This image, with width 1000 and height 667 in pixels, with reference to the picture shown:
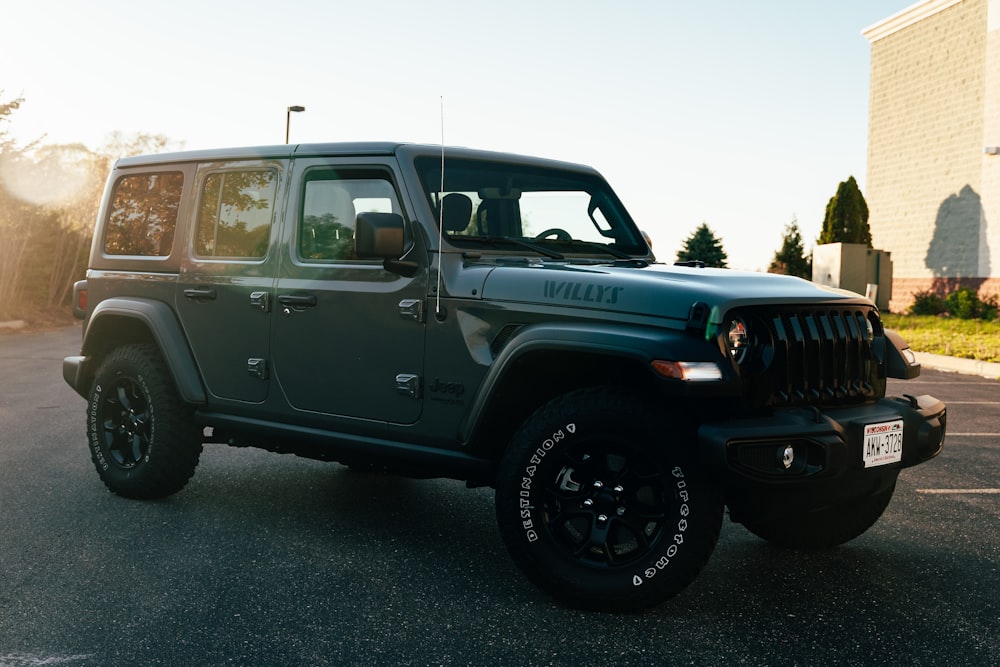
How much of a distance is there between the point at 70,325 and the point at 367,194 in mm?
19833

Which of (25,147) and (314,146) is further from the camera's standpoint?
(25,147)

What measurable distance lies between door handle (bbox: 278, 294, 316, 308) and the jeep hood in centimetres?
107

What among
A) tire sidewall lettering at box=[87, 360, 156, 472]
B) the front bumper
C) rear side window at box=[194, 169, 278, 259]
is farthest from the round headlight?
tire sidewall lettering at box=[87, 360, 156, 472]

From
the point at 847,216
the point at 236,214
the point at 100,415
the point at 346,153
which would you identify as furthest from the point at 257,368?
the point at 847,216

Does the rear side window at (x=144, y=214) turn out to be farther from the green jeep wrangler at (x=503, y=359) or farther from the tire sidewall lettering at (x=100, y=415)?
the tire sidewall lettering at (x=100, y=415)

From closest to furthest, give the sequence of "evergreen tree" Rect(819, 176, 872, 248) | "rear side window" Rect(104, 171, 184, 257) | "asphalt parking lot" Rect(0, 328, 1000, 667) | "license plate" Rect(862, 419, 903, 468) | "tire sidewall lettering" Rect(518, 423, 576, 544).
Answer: "asphalt parking lot" Rect(0, 328, 1000, 667)
"license plate" Rect(862, 419, 903, 468)
"tire sidewall lettering" Rect(518, 423, 576, 544)
"rear side window" Rect(104, 171, 184, 257)
"evergreen tree" Rect(819, 176, 872, 248)

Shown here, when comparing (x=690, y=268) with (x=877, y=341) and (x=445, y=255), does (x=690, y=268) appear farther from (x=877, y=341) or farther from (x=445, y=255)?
(x=445, y=255)

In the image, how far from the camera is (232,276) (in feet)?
17.8

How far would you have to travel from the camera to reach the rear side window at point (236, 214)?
5.36 meters

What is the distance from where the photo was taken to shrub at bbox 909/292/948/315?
89.1 ft

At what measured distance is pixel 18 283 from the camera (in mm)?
21922

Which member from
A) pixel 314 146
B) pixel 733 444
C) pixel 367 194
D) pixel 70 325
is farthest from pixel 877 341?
pixel 70 325

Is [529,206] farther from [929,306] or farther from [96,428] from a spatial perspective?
[929,306]

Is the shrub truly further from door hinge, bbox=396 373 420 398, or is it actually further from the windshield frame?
door hinge, bbox=396 373 420 398
